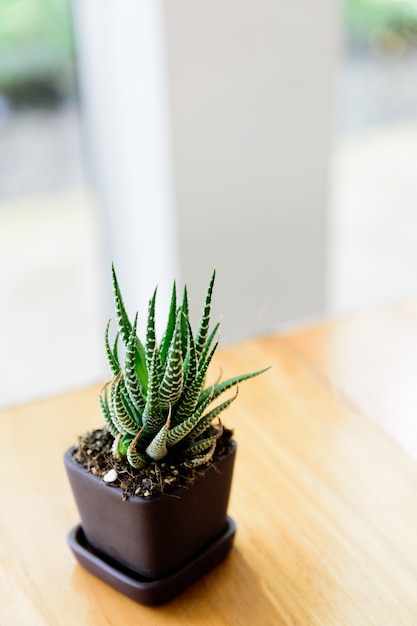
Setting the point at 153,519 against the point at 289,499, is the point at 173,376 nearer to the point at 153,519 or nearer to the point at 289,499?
the point at 153,519

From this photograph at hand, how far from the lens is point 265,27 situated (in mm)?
2014

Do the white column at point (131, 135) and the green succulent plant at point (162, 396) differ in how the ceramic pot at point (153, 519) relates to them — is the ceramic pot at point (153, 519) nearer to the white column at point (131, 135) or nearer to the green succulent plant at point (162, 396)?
the green succulent plant at point (162, 396)

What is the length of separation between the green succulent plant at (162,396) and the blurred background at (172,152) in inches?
40.4

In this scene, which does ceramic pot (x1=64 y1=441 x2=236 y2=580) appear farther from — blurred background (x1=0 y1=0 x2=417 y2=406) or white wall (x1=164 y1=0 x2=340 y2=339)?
white wall (x1=164 y1=0 x2=340 y2=339)

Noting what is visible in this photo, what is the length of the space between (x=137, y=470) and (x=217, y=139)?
1.35m

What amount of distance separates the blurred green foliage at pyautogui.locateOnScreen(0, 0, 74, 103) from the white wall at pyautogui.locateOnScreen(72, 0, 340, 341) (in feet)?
0.21

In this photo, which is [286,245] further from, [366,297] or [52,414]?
[52,414]

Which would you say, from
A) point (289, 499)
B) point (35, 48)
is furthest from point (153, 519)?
point (35, 48)

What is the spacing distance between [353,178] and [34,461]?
196 centimetres

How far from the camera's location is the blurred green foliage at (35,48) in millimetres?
2098

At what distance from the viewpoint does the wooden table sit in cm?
92

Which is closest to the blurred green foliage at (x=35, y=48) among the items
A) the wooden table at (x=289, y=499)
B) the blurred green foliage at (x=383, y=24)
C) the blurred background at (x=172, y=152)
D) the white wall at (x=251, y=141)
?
the blurred background at (x=172, y=152)

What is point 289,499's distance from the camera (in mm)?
1085

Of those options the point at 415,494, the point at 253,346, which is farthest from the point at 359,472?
the point at 253,346
